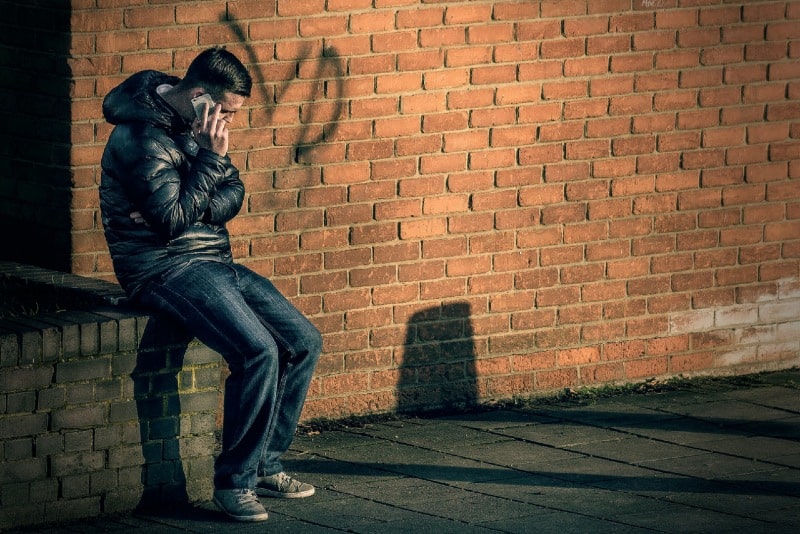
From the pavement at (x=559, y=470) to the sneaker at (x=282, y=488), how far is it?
42 millimetres

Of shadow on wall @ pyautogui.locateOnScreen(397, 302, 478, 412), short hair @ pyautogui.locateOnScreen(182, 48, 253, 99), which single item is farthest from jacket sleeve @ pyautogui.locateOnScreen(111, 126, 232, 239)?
shadow on wall @ pyautogui.locateOnScreen(397, 302, 478, 412)

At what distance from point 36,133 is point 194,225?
132cm

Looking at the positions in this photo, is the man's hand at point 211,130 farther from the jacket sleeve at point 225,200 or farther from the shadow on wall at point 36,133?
the shadow on wall at point 36,133

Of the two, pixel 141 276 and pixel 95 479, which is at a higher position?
pixel 141 276

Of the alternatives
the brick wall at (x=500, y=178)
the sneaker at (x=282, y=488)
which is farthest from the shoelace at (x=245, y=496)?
the brick wall at (x=500, y=178)

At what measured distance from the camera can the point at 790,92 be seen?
884 centimetres

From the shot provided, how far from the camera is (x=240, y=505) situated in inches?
241

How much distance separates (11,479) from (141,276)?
3.11 feet

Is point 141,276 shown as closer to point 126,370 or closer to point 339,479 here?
point 126,370

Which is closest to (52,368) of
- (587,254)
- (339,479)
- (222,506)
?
(222,506)

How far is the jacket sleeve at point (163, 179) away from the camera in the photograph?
5969 mm

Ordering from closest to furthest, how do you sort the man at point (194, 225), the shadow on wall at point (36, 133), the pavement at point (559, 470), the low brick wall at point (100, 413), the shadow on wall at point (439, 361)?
1. the low brick wall at point (100, 413)
2. the man at point (194, 225)
3. the pavement at point (559, 470)
4. the shadow on wall at point (36, 133)
5. the shadow on wall at point (439, 361)

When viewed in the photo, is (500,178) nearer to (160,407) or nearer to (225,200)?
(225,200)

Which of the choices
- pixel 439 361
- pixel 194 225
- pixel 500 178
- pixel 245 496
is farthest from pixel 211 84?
pixel 439 361
